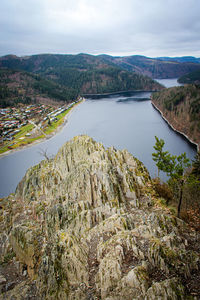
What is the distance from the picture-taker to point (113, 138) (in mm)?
80375

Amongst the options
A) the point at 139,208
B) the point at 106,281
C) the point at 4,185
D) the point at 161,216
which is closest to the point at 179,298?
the point at 106,281

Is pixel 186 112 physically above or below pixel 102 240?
below

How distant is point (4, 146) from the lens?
8094 centimetres

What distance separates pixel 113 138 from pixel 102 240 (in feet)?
224

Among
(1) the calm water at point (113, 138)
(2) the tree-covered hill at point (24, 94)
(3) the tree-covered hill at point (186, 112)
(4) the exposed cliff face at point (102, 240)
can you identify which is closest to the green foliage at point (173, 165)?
(4) the exposed cliff face at point (102, 240)

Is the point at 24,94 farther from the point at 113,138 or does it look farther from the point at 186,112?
the point at 186,112

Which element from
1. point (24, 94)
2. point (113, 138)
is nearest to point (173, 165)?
point (113, 138)

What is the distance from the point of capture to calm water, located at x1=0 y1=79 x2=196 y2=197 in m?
60.4

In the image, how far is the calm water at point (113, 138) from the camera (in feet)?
198

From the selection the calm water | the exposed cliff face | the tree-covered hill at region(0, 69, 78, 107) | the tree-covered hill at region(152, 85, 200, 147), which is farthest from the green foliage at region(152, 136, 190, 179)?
the tree-covered hill at region(0, 69, 78, 107)

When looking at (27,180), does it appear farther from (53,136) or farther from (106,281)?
(53,136)

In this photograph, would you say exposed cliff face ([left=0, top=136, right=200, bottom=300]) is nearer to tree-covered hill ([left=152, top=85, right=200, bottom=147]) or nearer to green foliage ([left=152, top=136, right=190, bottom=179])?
green foliage ([left=152, top=136, right=190, bottom=179])

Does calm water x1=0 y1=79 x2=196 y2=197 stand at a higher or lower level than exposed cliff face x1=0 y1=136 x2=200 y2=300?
lower

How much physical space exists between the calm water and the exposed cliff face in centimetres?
2897
